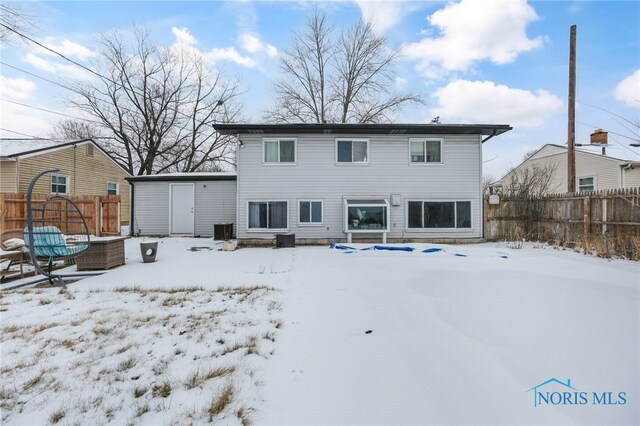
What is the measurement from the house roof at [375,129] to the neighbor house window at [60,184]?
11011 millimetres

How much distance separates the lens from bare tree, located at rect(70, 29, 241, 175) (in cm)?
2170

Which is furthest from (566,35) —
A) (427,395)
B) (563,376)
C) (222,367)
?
(222,367)

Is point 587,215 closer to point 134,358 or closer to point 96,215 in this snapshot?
point 134,358

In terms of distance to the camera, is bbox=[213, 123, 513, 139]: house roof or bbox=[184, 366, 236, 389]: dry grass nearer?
bbox=[184, 366, 236, 389]: dry grass

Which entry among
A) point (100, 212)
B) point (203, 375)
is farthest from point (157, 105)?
point (203, 375)

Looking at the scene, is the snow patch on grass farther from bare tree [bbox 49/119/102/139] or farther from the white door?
bare tree [bbox 49/119/102/139]

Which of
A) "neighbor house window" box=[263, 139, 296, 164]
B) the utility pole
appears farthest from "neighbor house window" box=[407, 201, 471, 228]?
"neighbor house window" box=[263, 139, 296, 164]

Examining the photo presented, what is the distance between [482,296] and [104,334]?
4.70m

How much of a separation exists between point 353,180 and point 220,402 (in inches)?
395

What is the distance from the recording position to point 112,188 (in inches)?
771

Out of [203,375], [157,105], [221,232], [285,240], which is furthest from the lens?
[157,105]

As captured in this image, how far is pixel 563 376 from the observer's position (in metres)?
2.32

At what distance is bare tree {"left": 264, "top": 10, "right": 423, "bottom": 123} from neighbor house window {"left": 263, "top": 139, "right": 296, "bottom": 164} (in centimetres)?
1250

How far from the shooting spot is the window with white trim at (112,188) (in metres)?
19.2
